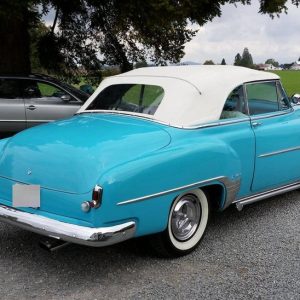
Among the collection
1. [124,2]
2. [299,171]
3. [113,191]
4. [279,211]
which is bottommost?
[279,211]

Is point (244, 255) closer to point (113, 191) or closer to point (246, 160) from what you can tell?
point (246, 160)

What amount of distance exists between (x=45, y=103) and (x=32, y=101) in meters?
0.25

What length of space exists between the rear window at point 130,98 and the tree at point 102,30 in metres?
5.74

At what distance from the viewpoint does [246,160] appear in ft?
14.9

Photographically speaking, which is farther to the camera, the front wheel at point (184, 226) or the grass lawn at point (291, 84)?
the grass lawn at point (291, 84)

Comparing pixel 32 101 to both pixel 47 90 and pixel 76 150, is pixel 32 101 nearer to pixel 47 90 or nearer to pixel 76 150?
pixel 47 90

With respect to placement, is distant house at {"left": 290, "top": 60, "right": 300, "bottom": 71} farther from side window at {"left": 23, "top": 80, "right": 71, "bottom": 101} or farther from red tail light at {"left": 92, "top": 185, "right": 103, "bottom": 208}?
red tail light at {"left": 92, "top": 185, "right": 103, "bottom": 208}

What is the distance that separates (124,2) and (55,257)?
8137 mm

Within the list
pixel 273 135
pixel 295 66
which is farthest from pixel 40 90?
pixel 295 66

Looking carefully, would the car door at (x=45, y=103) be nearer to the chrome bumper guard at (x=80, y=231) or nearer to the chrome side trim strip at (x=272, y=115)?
the chrome side trim strip at (x=272, y=115)

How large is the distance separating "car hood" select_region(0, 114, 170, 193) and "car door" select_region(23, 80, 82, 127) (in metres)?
5.32

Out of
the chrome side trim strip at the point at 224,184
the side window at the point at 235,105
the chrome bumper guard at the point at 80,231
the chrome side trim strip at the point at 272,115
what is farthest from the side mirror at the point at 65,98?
the chrome bumper guard at the point at 80,231

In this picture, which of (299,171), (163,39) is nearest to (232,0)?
(163,39)

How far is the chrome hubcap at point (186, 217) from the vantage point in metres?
4.02
